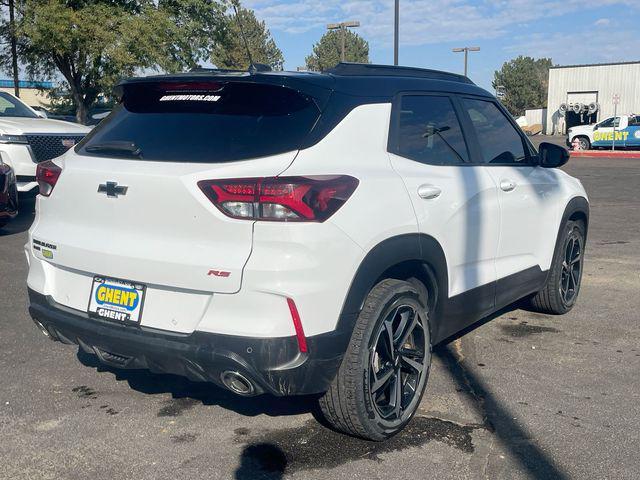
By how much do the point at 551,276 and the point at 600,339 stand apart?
59 centimetres

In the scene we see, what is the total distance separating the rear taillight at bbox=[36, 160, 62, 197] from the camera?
12.4ft

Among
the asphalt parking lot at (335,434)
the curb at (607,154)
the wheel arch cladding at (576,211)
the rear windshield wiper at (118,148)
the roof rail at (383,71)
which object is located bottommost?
the curb at (607,154)

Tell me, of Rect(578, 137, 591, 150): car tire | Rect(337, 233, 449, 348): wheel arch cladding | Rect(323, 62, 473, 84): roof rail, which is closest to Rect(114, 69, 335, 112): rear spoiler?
Rect(323, 62, 473, 84): roof rail

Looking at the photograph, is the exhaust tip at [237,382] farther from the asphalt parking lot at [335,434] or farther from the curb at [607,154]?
the curb at [607,154]

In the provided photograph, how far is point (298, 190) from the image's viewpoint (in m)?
3.11

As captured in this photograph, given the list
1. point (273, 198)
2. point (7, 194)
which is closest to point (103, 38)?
point (7, 194)

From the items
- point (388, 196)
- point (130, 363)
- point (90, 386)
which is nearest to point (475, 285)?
point (388, 196)

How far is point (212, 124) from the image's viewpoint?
11.3 feet

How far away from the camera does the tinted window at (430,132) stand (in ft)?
12.8

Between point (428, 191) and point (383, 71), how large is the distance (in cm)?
82

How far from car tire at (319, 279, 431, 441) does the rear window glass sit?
0.87 metres

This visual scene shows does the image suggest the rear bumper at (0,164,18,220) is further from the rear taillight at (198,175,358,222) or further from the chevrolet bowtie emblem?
the rear taillight at (198,175,358,222)

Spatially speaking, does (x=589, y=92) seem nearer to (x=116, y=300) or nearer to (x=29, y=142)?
(x=29, y=142)

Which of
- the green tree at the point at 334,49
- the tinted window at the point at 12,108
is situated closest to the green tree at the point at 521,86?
the green tree at the point at 334,49
